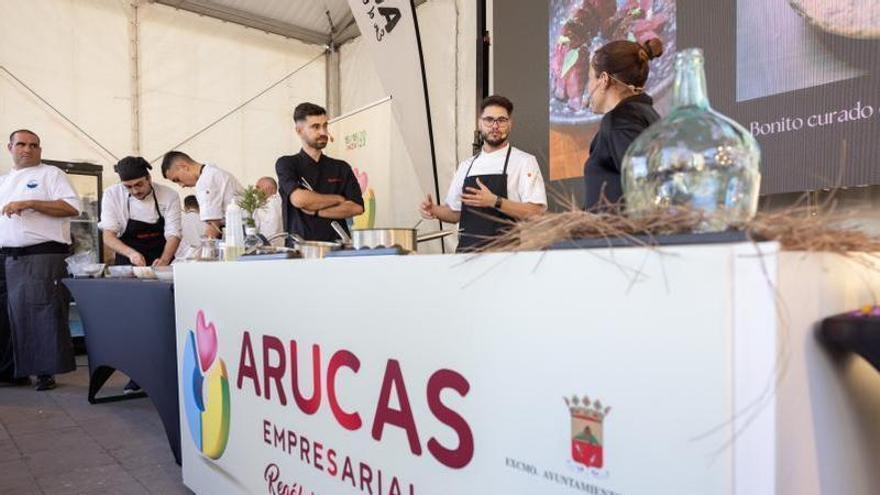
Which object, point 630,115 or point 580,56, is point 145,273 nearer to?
point 630,115

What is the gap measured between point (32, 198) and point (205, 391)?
234 centimetres

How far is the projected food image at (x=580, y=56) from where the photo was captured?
2619mm

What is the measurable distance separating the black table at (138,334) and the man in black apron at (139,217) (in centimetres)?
36

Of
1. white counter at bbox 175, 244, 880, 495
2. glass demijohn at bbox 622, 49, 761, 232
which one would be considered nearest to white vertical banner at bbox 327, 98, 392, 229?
white counter at bbox 175, 244, 880, 495

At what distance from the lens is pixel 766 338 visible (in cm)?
48

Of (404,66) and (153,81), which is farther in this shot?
(153,81)

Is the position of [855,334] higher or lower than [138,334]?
higher

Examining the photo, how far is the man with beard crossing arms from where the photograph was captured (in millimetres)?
2092

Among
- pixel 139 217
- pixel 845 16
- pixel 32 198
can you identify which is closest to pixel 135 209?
pixel 139 217

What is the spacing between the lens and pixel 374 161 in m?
5.06

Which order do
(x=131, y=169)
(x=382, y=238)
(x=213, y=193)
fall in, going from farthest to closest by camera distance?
(x=213, y=193), (x=131, y=169), (x=382, y=238)

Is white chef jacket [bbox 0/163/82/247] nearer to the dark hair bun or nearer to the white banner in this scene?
the white banner

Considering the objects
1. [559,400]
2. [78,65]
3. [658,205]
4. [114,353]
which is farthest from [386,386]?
[78,65]

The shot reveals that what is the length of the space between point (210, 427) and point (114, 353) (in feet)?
3.60
